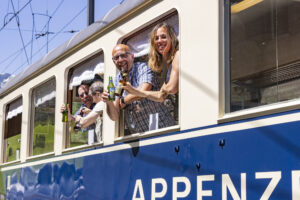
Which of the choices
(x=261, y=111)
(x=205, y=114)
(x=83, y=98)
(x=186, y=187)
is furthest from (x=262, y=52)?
(x=83, y=98)

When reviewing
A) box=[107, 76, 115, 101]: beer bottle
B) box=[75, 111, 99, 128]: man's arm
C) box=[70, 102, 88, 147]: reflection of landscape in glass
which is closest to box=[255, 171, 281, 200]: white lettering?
box=[107, 76, 115, 101]: beer bottle

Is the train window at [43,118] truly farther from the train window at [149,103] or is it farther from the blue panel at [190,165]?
the train window at [149,103]

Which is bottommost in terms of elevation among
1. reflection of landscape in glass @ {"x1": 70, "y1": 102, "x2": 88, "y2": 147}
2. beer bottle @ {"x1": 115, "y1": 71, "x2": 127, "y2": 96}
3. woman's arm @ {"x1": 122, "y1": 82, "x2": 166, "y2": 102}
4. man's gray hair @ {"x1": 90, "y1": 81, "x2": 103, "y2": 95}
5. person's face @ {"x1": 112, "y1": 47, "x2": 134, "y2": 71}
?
reflection of landscape in glass @ {"x1": 70, "y1": 102, "x2": 88, "y2": 147}

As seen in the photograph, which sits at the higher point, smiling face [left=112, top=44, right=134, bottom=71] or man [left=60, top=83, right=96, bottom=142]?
smiling face [left=112, top=44, right=134, bottom=71]

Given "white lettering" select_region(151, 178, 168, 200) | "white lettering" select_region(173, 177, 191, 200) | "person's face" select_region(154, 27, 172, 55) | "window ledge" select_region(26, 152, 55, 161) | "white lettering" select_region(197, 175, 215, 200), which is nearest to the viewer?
"white lettering" select_region(197, 175, 215, 200)

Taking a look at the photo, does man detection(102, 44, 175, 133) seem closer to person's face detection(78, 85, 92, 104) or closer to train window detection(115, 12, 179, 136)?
train window detection(115, 12, 179, 136)

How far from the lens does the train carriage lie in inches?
117

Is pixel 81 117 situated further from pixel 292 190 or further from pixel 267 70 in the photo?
pixel 292 190

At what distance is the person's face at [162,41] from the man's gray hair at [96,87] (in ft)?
3.44

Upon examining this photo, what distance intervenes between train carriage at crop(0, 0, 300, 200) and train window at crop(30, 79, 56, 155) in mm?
456

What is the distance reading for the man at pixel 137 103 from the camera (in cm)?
420

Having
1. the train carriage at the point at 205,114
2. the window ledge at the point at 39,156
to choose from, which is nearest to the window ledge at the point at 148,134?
the train carriage at the point at 205,114

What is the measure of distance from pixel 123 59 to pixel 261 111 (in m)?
1.79

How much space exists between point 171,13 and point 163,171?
1.06 meters
